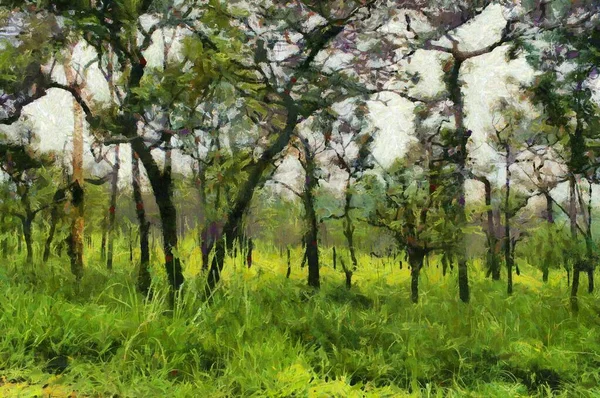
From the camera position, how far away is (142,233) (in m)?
7.65

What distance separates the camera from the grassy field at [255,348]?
12.0 ft

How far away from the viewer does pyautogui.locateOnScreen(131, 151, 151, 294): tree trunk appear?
6.70m

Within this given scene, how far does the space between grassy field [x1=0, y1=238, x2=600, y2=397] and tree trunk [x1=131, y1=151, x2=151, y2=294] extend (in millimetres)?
196

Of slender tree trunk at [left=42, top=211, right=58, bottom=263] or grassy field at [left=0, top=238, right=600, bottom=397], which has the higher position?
slender tree trunk at [left=42, top=211, right=58, bottom=263]

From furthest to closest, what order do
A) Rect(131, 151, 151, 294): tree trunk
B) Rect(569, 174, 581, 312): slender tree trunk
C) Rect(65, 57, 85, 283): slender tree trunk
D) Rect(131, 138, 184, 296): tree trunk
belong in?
1. Rect(569, 174, 581, 312): slender tree trunk
2. Rect(65, 57, 85, 283): slender tree trunk
3. Rect(131, 151, 151, 294): tree trunk
4. Rect(131, 138, 184, 296): tree trunk

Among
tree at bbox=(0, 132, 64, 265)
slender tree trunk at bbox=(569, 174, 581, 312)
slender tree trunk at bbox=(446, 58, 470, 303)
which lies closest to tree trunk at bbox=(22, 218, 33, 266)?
tree at bbox=(0, 132, 64, 265)

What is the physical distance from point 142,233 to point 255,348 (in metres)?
4.03

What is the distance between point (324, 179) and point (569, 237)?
3.98 metres

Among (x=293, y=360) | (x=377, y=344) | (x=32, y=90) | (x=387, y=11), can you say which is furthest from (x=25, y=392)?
(x=387, y=11)

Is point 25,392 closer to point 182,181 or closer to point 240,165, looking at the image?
point 240,165

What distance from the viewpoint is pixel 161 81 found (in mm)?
5441

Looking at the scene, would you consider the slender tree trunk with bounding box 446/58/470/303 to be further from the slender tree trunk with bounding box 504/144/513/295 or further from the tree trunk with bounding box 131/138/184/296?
the tree trunk with bounding box 131/138/184/296

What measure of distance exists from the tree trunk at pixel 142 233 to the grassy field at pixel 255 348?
20cm

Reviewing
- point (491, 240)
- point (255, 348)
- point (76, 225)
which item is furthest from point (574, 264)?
point (76, 225)
